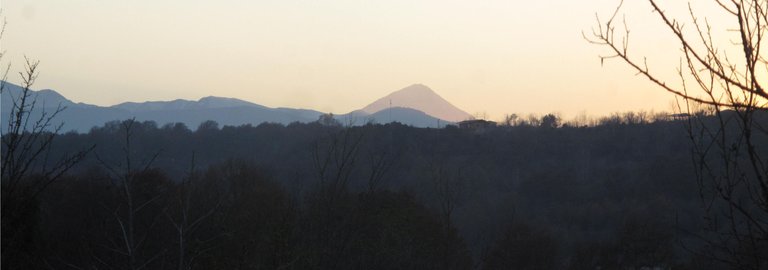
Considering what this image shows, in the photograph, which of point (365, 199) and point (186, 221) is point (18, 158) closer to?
point (186, 221)

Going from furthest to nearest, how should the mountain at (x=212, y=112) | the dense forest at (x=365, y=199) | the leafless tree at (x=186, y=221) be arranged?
the mountain at (x=212, y=112), the dense forest at (x=365, y=199), the leafless tree at (x=186, y=221)

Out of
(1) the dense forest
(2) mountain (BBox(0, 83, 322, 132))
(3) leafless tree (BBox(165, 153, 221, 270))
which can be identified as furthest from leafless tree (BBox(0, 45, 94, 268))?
(2) mountain (BBox(0, 83, 322, 132))

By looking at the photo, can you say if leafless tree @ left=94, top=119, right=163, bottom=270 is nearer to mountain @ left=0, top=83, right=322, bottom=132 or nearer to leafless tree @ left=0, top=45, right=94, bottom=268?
leafless tree @ left=0, top=45, right=94, bottom=268

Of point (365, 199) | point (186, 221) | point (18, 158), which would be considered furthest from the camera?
point (365, 199)

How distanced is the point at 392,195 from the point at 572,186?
109 ft

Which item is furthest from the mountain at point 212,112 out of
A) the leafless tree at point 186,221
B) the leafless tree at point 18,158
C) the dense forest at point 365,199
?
the leafless tree at point 18,158

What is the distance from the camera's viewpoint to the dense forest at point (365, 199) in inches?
402

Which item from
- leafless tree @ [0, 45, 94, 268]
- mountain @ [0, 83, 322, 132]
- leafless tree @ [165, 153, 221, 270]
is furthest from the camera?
mountain @ [0, 83, 322, 132]

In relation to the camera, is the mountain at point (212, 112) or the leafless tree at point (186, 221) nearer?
the leafless tree at point (186, 221)

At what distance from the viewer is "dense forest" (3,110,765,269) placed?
33.5ft

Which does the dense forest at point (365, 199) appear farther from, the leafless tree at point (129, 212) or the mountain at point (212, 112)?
the mountain at point (212, 112)

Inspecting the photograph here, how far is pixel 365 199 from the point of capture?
13523mm

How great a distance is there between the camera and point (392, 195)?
969 inches

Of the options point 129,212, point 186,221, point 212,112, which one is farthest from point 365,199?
point 212,112
